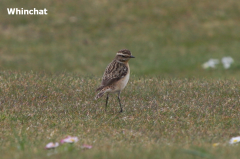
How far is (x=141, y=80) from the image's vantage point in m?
14.5

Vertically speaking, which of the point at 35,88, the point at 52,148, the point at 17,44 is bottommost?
the point at 52,148

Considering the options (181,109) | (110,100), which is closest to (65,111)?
(110,100)

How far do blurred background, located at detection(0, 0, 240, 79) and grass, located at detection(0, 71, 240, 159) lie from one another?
11951 mm

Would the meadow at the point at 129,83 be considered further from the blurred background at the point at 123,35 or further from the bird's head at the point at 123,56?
the bird's head at the point at 123,56

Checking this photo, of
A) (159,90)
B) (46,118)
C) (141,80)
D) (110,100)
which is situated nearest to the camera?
(46,118)

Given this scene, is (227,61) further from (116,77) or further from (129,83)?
(116,77)

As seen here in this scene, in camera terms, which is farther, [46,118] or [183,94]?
[183,94]

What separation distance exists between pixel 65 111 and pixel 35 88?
2221mm

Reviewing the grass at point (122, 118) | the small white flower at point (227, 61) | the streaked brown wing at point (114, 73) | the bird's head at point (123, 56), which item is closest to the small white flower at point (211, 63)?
the small white flower at point (227, 61)

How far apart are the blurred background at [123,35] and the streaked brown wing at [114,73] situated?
46.7ft

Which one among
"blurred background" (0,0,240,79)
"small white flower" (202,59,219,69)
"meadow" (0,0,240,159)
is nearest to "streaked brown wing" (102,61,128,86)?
"meadow" (0,0,240,159)

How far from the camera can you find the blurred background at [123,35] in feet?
88.2

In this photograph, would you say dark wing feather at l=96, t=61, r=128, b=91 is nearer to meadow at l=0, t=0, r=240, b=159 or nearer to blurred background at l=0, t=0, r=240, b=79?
meadow at l=0, t=0, r=240, b=159

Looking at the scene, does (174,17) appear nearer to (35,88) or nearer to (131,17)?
(131,17)
